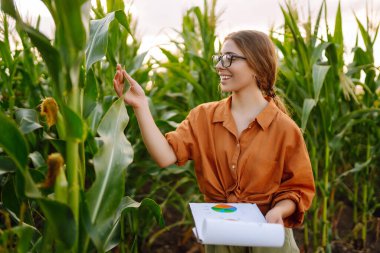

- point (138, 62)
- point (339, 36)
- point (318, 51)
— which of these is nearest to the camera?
point (138, 62)

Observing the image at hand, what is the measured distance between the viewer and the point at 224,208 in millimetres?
1338

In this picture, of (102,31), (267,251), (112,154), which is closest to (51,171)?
(112,154)

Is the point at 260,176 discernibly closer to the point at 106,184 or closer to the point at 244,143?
the point at 244,143

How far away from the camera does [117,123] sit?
1.34m

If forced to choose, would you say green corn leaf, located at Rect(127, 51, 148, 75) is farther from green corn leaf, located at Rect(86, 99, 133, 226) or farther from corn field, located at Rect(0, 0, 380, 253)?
green corn leaf, located at Rect(86, 99, 133, 226)

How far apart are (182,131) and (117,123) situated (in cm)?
28

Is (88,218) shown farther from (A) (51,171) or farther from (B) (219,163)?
(B) (219,163)

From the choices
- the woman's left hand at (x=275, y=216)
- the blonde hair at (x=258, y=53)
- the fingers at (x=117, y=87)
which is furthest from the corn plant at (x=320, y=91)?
the fingers at (x=117, y=87)

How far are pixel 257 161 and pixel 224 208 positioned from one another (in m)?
0.20

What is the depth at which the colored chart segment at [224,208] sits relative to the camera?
1.32m

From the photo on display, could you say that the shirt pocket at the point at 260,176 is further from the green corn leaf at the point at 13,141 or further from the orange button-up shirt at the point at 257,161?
the green corn leaf at the point at 13,141

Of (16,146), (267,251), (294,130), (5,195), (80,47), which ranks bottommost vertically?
(267,251)

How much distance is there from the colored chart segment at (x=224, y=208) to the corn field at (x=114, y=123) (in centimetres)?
19

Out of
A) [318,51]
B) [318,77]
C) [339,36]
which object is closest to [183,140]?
[318,77]
